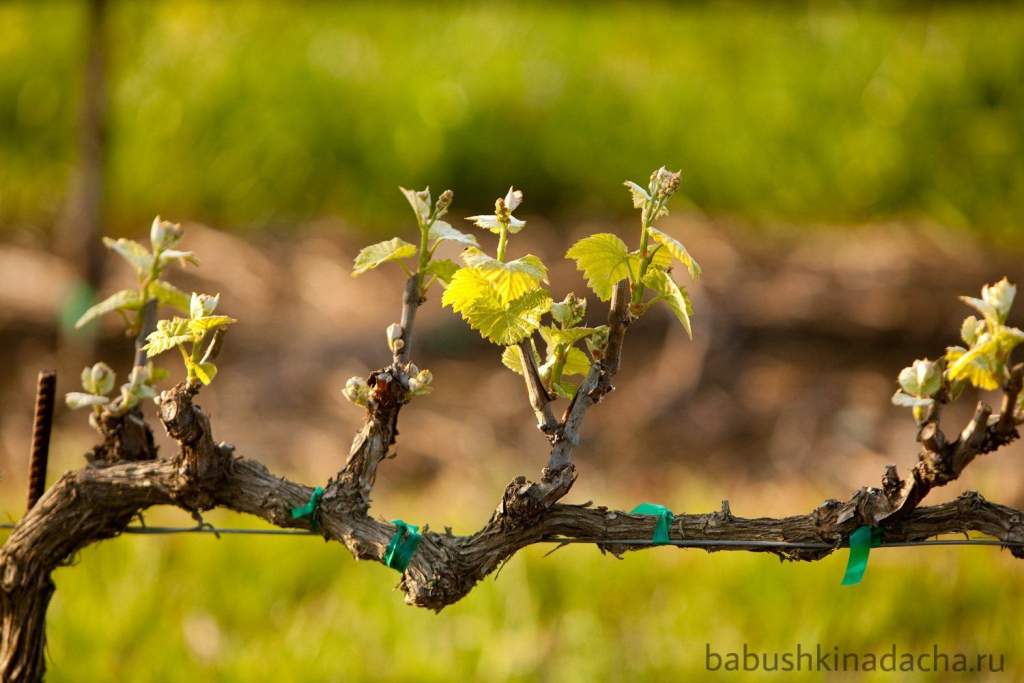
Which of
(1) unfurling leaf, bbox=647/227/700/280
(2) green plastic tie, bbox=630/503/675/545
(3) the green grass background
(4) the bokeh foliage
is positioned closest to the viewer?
(1) unfurling leaf, bbox=647/227/700/280

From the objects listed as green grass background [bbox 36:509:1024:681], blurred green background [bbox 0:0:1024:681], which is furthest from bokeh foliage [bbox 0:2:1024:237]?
green grass background [bbox 36:509:1024:681]

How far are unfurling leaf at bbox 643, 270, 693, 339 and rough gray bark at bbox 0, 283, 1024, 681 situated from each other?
29mm

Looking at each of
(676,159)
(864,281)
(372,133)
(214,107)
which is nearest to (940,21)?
(676,159)

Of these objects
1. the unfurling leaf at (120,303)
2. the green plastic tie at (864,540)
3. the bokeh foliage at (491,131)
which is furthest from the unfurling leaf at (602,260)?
the bokeh foliage at (491,131)

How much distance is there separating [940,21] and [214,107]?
317cm

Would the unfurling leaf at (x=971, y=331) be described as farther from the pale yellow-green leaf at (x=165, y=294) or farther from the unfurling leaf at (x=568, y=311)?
the pale yellow-green leaf at (x=165, y=294)

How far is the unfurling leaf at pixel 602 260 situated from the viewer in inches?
39.5

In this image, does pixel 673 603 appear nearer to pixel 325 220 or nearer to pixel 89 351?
pixel 89 351

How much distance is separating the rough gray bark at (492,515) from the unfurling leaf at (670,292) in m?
0.03

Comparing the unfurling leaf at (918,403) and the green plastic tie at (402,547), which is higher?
the unfurling leaf at (918,403)

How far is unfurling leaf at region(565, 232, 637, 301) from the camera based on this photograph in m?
1.00

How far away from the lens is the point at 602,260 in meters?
1.02

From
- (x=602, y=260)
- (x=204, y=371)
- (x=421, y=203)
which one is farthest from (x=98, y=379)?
(x=602, y=260)

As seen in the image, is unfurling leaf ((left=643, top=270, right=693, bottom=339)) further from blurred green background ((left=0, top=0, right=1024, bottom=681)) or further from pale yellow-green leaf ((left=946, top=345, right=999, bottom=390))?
blurred green background ((left=0, top=0, right=1024, bottom=681))
